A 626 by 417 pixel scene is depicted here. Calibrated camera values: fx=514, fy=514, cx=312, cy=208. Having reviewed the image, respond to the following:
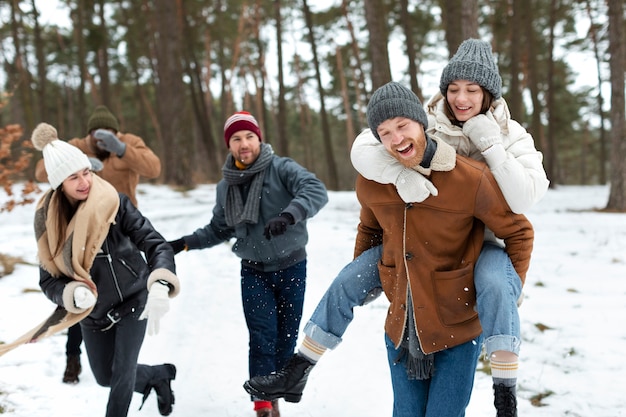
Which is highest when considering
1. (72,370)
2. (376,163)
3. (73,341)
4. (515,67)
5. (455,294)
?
(515,67)

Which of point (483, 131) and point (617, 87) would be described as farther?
point (617, 87)

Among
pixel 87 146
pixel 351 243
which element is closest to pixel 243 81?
pixel 351 243

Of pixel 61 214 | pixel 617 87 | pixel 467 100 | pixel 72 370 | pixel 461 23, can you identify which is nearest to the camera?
pixel 467 100

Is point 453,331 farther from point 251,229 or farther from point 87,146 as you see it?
point 87,146

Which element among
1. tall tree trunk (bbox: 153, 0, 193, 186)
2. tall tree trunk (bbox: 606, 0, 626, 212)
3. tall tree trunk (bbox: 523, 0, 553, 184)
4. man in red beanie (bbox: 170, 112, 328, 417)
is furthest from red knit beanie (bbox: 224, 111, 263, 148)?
tall tree trunk (bbox: 523, 0, 553, 184)

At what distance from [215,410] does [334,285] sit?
2.23 metres

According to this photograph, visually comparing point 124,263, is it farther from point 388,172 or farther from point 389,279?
point 388,172

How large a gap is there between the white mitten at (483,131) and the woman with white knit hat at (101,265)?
1.90m

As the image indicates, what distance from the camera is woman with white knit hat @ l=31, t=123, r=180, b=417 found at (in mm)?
3088

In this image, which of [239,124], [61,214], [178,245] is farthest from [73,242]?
[239,124]

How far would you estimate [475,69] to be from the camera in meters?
2.41

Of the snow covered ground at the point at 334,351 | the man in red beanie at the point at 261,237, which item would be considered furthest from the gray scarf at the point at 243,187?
the snow covered ground at the point at 334,351

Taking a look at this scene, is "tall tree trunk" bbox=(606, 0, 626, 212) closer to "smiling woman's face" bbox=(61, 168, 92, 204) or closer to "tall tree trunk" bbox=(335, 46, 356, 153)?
"smiling woman's face" bbox=(61, 168, 92, 204)

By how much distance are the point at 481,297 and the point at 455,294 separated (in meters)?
0.15
